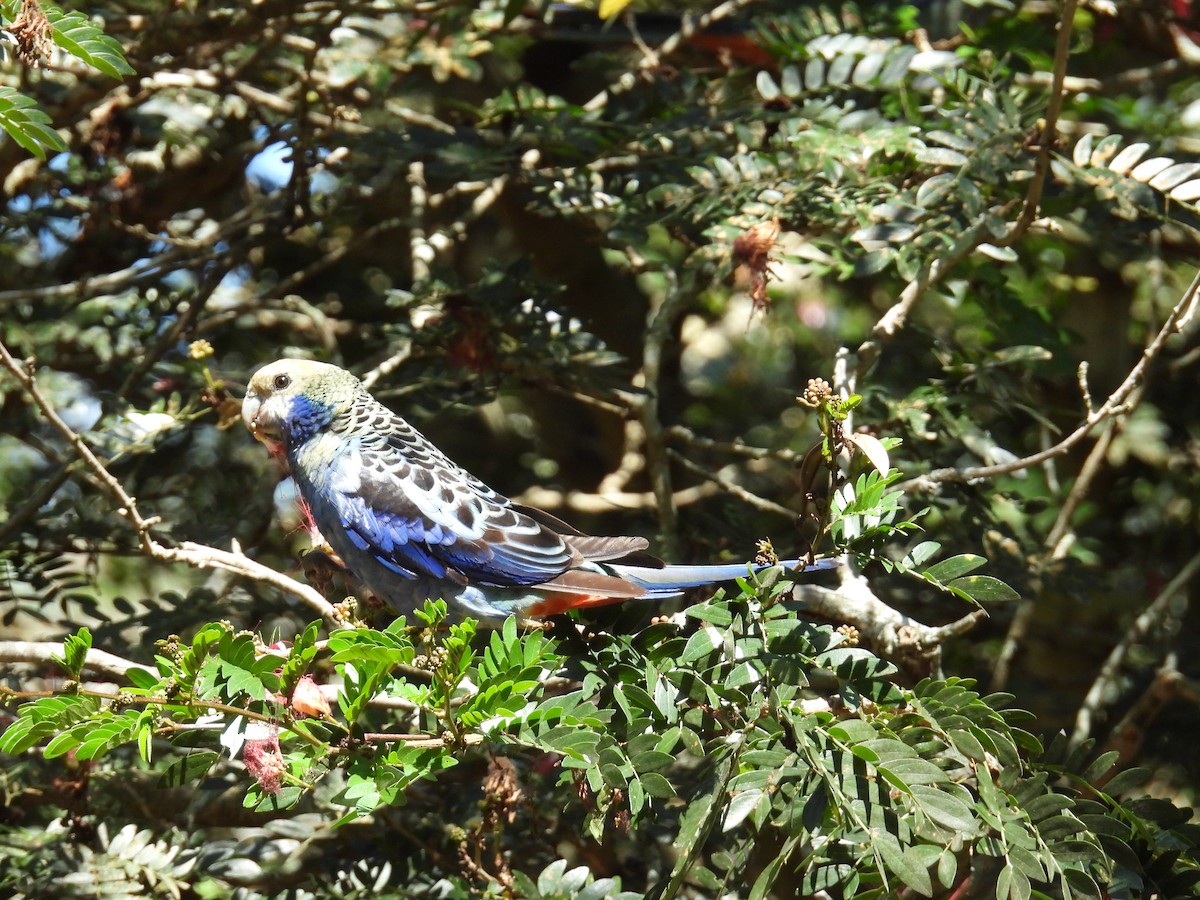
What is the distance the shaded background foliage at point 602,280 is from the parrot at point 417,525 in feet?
1.03

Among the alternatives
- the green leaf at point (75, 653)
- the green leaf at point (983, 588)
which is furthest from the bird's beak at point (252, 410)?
the green leaf at point (983, 588)

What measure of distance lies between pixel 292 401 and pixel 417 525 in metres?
0.47

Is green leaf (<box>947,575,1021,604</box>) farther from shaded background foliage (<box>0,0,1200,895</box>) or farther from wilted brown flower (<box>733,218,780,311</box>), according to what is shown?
wilted brown flower (<box>733,218,780,311</box>)

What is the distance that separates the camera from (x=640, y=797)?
5.85ft

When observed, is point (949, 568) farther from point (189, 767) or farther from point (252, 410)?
point (252, 410)

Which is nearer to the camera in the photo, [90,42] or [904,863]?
[904,863]

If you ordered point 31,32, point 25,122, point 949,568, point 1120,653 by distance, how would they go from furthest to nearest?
point 1120,653
point 25,122
point 31,32
point 949,568

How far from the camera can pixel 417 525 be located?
246cm

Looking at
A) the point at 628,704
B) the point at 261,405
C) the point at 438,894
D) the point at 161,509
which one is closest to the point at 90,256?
the point at 161,509

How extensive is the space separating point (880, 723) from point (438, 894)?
1.13 meters

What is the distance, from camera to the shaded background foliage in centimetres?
281

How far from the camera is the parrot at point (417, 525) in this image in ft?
7.79

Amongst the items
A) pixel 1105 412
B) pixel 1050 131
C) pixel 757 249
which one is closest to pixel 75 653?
pixel 757 249

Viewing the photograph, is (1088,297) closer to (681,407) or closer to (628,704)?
(681,407)
